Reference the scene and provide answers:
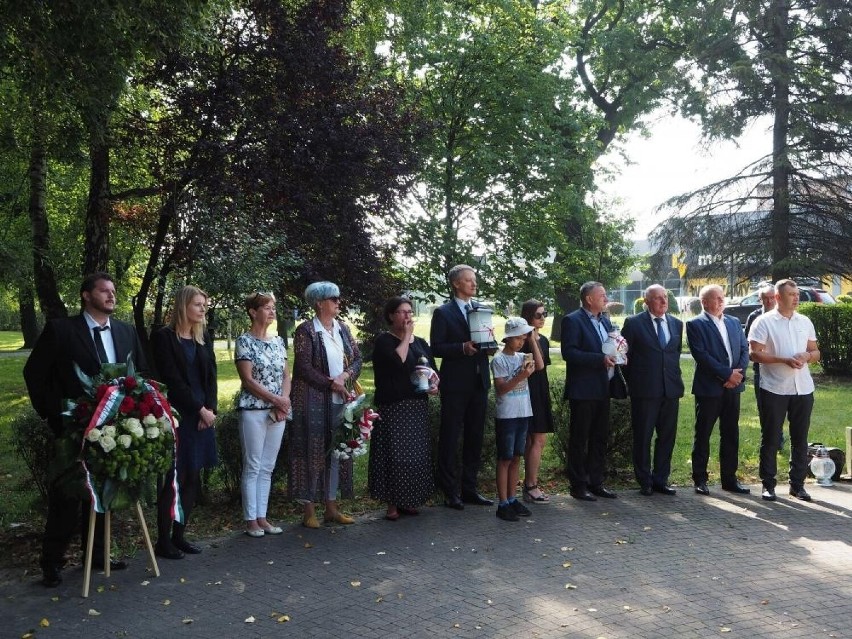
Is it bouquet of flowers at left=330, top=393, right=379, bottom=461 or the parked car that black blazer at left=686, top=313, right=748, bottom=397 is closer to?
bouquet of flowers at left=330, top=393, right=379, bottom=461

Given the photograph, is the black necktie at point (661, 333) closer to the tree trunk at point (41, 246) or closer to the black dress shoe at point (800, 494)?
the black dress shoe at point (800, 494)

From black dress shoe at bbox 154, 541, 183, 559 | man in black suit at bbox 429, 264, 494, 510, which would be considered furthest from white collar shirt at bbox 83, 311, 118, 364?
man in black suit at bbox 429, 264, 494, 510

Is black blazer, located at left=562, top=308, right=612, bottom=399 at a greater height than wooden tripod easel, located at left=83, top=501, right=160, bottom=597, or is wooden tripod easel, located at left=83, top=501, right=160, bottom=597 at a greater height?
black blazer, located at left=562, top=308, right=612, bottom=399

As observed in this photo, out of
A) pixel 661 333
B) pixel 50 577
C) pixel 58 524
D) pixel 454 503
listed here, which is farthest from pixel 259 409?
pixel 661 333

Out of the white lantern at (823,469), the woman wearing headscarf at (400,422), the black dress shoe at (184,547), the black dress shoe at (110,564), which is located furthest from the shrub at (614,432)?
the black dress shoe at (110,564)

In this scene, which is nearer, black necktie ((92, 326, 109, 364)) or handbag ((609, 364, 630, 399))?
black necktie ((92, 326, 109, 364))

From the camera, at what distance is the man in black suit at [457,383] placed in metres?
7.67

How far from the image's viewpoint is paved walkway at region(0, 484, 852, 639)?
496 centimetres

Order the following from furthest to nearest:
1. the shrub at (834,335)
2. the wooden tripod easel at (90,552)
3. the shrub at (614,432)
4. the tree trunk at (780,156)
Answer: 1. the tree trunk at (780,156)
2. the shrub at (834,335)
3. the shrub at (614,432)
4. the wooden tripod easel at (90,552)

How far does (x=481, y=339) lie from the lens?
7340 mm

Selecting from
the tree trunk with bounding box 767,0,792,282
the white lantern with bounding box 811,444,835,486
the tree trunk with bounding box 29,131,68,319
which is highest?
the tree trunk with bounding box 767,0,792,282

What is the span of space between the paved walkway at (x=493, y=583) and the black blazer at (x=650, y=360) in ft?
4.15

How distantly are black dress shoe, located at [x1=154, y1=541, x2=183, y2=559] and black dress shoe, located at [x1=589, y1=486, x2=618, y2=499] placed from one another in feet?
13.5

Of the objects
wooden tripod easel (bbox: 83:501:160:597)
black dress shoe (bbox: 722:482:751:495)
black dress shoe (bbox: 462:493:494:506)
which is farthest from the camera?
black dress shoe (bbox: 722:482:751:495)
